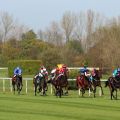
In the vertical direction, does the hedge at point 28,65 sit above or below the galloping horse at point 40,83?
above

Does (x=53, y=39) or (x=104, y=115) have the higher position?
(x=53, y=39)

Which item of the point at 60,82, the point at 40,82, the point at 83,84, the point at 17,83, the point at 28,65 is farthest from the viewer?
the point at 28,65

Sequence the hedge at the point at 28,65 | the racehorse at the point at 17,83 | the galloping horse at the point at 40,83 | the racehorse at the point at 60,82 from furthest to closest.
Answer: the hedge at the point at 28,65 < the racehorse at the point at 17,83 < the galloping horse at the point at 40,83 < the racehorse at the point at 60,82

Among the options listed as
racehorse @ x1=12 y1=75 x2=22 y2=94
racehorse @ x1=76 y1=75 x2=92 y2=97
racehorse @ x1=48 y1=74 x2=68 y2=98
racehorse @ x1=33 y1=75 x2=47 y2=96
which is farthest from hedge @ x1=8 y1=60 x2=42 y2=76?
racehorse @ x1=48 y1=74 x2=68 y2=98

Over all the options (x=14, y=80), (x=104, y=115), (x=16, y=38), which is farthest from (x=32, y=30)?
(x=104, y=115)

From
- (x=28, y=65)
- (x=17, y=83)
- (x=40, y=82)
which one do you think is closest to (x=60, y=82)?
(x=40, y=82)

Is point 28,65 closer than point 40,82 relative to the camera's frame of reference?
No

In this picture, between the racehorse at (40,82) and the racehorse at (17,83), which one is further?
the racehorse at (17,83)

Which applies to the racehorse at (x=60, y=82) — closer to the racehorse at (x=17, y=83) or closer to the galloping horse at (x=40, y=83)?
the galloping horse at (x=40, y=83)

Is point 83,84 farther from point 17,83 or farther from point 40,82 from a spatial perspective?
point 17,83

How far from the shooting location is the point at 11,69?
154ft

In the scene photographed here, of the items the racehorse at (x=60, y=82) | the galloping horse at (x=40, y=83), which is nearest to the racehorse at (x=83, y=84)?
the racehorse at (x=60, y=82)

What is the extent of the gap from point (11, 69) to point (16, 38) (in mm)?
36418

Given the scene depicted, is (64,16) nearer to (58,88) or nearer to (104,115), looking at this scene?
(58,88)
